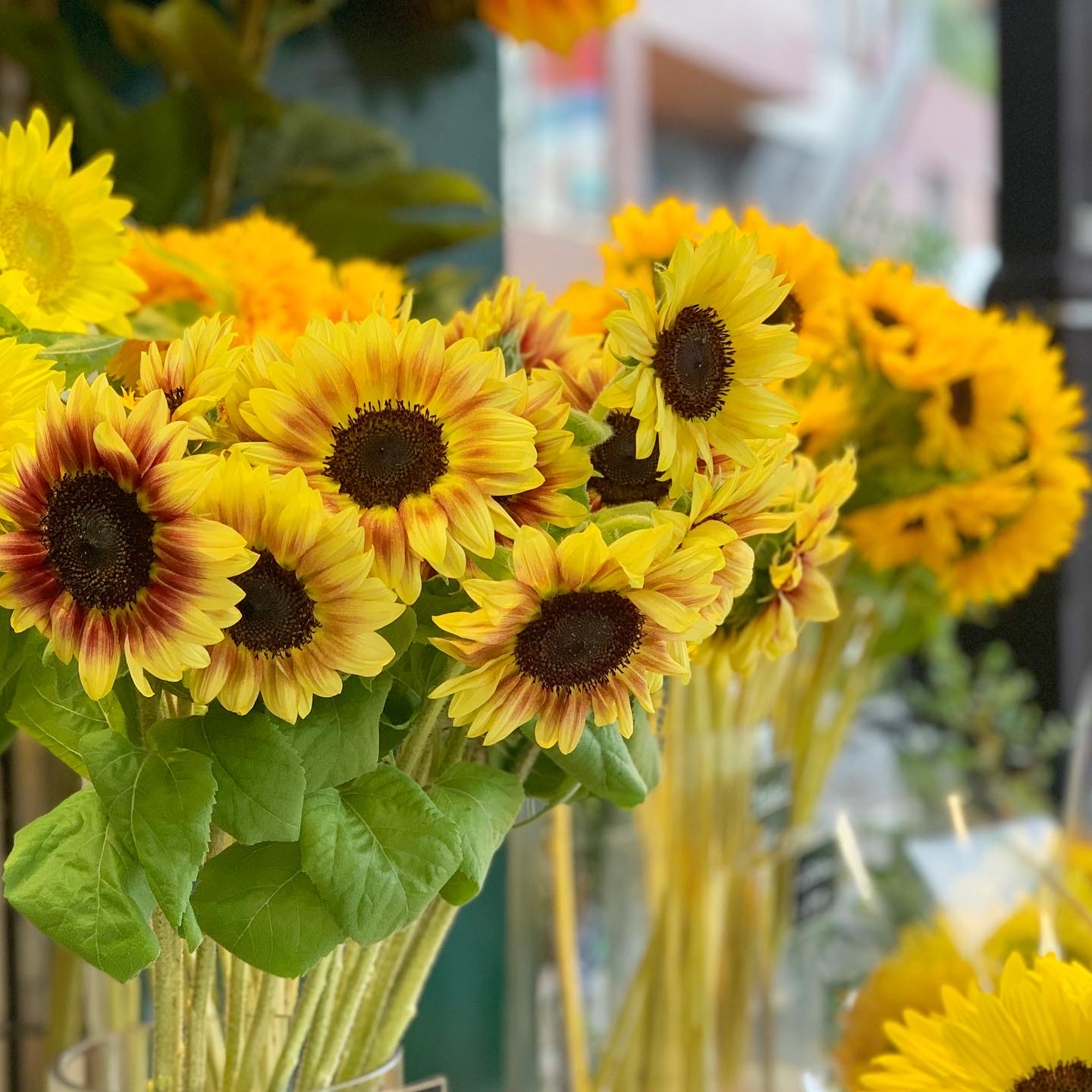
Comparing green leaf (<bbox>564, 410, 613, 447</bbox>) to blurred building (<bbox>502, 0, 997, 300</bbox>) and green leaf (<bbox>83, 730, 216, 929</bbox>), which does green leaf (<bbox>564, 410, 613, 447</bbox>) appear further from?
blurred building (<bbox>502, 0, 997, 300</bbox>)

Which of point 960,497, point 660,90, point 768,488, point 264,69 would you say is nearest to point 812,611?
point 768,488

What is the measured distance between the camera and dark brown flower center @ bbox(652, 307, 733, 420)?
10.8 inches

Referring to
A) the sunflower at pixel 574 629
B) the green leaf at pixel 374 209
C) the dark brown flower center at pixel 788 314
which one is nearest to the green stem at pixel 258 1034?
the sunflower at pixel 574 629

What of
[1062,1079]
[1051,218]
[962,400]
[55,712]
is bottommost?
[1062,1079]

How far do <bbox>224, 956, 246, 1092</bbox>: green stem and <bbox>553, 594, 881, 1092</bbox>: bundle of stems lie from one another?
0.76ft

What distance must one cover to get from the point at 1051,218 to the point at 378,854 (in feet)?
3.52

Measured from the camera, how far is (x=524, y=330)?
331 mm

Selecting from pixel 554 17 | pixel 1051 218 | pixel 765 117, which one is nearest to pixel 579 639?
pixel 554 17

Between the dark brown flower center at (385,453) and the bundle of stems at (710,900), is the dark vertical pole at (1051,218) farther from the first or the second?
the dark brown flower center at (385,453)

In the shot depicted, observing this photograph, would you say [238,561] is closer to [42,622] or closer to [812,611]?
[42,622]

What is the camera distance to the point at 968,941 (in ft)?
1.58

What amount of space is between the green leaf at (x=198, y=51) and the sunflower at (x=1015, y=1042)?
0.46 meters

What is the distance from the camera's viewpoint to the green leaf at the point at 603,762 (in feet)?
0.98

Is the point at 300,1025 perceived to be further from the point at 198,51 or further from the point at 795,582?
the point at 198,51
